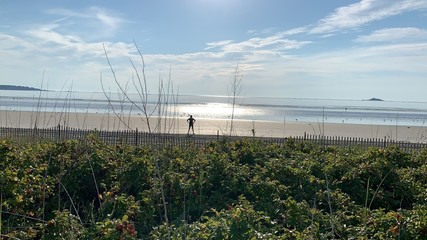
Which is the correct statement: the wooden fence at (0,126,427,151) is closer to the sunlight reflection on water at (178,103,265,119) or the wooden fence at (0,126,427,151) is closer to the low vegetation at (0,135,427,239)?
the low vegetation at (0,135,427,239)

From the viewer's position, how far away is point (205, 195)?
16.2 feet

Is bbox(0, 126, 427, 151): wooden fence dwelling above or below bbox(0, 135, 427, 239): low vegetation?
above

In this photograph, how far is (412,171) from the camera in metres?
5.81

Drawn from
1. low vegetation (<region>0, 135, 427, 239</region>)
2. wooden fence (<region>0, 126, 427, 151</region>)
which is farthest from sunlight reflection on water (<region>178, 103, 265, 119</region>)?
low vegetation (<region>0, 135, 427, 239</region>)

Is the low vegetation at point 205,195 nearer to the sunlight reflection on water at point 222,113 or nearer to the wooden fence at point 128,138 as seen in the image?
the wooden fence at point 128,138

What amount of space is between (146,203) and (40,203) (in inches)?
48.4

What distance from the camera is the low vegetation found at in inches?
134

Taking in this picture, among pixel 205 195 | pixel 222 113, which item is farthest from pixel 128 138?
pixel 222 113

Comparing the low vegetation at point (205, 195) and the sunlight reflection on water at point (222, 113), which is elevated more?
the sunlight reflection on water at point (222, 113)

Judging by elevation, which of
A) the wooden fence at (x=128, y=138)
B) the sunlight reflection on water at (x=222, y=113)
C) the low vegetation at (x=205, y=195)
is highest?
the sunlight reflection on water at (x=222, y=113)

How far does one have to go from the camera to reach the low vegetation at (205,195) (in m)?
3.41

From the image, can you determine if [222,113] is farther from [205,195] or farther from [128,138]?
[205,195]

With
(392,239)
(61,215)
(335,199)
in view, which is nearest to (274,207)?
(335,199)

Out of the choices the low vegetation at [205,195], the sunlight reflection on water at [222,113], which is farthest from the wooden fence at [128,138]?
the sunlight reflection on water at [222,113]
